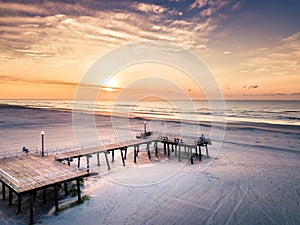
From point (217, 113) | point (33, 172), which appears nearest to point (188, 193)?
point (33, 172)

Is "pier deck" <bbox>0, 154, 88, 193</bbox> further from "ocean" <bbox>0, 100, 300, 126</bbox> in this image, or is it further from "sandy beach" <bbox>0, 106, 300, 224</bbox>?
"ocean" <bbox>0, 100, 300, 126</bbox>

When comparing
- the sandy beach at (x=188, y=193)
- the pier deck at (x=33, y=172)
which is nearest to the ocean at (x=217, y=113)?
the sandy beach at (x=188, y=193)

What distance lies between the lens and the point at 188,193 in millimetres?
14750

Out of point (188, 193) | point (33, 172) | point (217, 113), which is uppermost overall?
point (217, 113)

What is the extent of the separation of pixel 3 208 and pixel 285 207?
55.4 ft

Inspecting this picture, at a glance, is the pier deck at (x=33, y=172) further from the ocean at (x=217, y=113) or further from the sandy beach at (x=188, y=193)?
the ocean at (x=217, y=113)

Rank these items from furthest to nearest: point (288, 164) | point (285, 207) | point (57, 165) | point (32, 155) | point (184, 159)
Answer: point (184, 159), point (288, 164), point (32, 155), point (57, 165), point (285, 207)

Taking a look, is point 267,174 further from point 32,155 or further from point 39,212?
point 32,155

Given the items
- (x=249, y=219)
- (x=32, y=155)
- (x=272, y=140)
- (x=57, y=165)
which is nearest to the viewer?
(x=249, y=219)

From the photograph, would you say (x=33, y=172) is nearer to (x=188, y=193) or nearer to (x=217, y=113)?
(x=188, y=193)

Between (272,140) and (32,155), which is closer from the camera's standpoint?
(32,155)

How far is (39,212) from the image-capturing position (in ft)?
39.9

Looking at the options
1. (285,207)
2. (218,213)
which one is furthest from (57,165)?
(285,207)

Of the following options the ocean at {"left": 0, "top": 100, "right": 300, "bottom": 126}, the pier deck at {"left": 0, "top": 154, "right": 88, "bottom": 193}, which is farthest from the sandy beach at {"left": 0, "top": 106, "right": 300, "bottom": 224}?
the ocean at {"left": 0, "top": 100, "right": 300, "bottom": 126}
